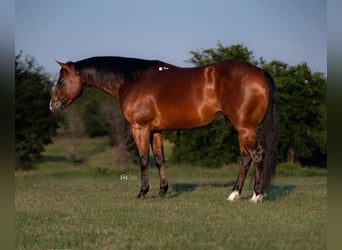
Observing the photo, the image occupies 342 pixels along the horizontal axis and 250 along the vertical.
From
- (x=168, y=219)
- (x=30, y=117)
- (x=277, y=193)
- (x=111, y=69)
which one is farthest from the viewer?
(x=30, y=117)

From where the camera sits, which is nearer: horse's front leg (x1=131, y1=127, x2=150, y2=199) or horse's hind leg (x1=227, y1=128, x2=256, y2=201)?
horse's hind leg (x1=227, y1=128, x2=256, y2=201)

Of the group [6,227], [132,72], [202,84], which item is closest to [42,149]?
[132,72]

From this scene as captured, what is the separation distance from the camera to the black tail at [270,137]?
23.8ft

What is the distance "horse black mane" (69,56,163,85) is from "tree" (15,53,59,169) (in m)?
4.76

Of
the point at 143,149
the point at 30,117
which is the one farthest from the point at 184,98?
the point at 30,117

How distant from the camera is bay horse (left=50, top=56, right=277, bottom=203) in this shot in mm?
7156

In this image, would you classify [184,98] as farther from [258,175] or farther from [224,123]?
[224,123]

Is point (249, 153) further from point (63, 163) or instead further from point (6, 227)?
point (63, 163)

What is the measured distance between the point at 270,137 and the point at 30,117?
7.29 m

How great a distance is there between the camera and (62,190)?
30.2ft

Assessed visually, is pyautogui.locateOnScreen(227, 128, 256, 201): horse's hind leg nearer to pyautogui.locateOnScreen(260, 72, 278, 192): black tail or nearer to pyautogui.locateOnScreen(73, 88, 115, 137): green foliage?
pyautogui.locateOnScreen(260, 72, 278, 192): black tail

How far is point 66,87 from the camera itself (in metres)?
8.06

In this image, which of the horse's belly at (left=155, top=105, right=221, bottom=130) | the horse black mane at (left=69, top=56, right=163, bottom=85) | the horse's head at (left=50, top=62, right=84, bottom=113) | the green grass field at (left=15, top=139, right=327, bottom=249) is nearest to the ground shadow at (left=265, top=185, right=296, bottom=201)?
the green grass field at (left=15, top=139, right=327, bottom=249)

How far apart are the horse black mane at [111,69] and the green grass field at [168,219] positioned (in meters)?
1.91
